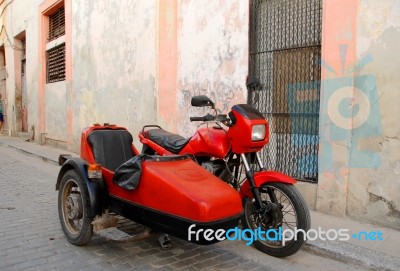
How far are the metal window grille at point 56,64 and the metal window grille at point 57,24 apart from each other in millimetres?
489

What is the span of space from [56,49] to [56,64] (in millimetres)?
488

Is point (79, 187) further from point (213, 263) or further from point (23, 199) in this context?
point (23, 199)

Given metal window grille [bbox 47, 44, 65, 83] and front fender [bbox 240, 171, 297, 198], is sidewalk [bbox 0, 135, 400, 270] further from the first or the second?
metal window grille [bbox 47, 44, 65, 83]

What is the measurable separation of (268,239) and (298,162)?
1.84 metres

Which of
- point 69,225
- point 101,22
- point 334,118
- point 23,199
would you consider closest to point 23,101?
point 101,22

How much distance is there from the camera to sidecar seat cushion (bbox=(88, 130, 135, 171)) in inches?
157

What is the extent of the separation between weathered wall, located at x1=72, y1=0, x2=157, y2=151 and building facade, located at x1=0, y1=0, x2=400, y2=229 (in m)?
0.03

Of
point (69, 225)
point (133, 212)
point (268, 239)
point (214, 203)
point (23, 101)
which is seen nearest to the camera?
point (214, 203)

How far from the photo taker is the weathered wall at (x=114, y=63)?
7.64m

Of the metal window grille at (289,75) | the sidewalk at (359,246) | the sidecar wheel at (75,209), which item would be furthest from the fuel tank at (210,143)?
the metal window grille at (289,75)

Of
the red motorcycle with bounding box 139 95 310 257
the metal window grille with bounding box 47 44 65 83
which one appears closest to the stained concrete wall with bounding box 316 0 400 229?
the red motorcycle with bounding box 139 95 310 257

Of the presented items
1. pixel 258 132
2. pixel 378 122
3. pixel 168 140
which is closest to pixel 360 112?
pixel 378 122

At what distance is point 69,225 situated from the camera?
3842mm

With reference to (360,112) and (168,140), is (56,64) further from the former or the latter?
(360,112)
